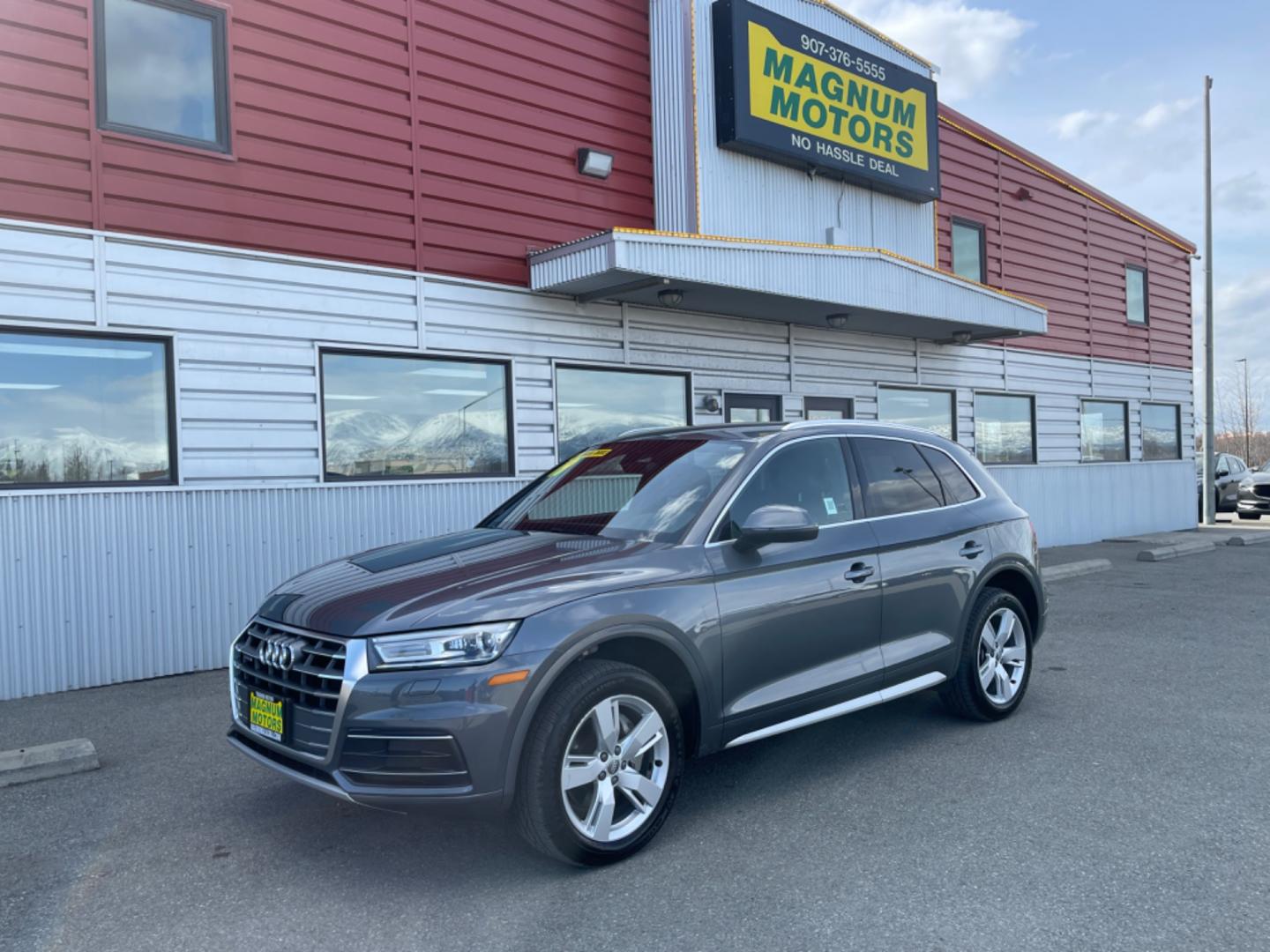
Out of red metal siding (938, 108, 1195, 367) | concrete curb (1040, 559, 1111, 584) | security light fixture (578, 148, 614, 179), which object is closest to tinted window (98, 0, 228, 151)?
security light fixture (578, 148, 614, 179)

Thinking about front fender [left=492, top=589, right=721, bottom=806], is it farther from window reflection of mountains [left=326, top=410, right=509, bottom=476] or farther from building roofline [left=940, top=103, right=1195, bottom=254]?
building roofline [left=940, top=103, right=1195, bottom=254]

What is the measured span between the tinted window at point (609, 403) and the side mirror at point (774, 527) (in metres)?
5.49

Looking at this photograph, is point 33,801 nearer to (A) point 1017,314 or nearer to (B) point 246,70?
(B) point 246,70

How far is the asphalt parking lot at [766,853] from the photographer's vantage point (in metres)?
3.22

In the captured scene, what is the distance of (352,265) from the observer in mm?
8422

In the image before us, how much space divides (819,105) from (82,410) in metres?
8.46

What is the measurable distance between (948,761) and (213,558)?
5573 millimetres

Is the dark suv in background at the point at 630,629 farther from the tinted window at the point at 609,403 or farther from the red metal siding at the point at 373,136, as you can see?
the tinted window at the point at 609,403

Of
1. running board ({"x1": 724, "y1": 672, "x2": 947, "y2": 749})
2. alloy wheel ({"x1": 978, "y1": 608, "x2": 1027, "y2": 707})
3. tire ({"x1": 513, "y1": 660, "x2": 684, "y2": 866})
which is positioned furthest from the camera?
alloy wheel ({"x1": 978, "y1": 608, "x2": 1027, "y2": 707})

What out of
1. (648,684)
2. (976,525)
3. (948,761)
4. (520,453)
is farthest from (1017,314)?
(648,684)

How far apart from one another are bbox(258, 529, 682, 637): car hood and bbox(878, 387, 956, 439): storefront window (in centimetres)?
999

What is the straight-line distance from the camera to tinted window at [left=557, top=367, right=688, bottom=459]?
9984 mm

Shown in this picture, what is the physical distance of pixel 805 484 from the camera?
4.73 meters

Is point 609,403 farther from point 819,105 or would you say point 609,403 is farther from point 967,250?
point 967,250
